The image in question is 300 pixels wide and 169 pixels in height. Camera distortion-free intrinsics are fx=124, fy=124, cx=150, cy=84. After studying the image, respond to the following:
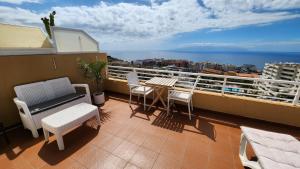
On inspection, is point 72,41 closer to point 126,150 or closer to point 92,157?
point 92,157

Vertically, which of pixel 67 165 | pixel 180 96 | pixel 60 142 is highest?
pixel 180 96

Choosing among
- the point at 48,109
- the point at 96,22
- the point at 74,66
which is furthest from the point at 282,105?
the point at 96,22

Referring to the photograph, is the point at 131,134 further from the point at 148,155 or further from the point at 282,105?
the point at 282,105

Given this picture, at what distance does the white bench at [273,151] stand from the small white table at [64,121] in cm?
263

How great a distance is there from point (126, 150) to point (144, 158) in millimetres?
348

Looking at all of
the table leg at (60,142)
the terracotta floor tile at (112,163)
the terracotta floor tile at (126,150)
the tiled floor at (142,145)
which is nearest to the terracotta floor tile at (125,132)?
the tiled floor at (142,145)

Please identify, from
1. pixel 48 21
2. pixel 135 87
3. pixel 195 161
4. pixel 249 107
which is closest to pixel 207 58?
pixel 249 107

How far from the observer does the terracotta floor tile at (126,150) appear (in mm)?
1971

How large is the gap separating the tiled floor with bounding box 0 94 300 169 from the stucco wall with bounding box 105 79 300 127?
157 millimetres

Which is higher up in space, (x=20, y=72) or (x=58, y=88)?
(x=20, y=72)

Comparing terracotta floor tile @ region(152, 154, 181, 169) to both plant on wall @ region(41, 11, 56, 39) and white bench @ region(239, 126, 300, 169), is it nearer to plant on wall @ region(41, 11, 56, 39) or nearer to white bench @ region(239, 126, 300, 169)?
white bench @ region(239, 126, 300, 169)

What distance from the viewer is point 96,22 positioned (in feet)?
18.2

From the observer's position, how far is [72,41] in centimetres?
383

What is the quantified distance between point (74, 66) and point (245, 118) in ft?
16.3
